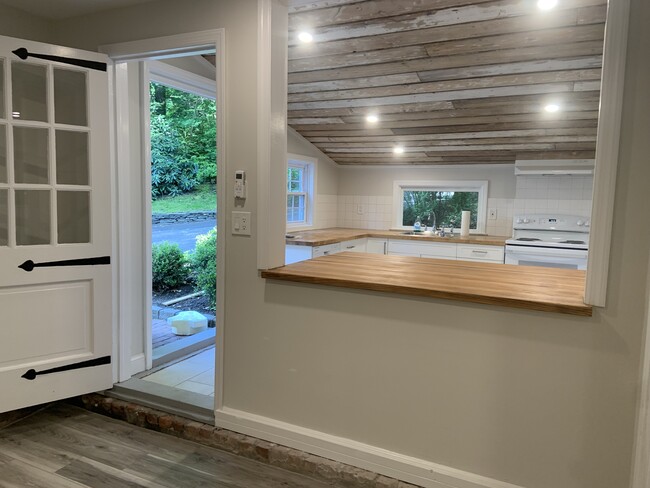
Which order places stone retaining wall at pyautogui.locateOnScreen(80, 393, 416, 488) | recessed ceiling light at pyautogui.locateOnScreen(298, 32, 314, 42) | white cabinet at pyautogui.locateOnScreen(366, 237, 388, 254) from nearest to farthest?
stone retaining wall at pyautogui.locateOnScreen(80, 393, 416, 488) < recessed ceiling light at pyautogui.locateOnScreen(298, 32, 314, 42) < white cabinet at pyautogui.locateOnScreen(366, 237, 388, 254)

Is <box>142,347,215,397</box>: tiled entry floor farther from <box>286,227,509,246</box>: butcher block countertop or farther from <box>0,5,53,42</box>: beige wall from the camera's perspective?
<box>0,5,53,42</box>: beige wall

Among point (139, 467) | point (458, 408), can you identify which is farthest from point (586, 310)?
point (139, 467)

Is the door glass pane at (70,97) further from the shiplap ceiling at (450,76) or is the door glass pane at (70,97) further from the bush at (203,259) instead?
the bush at (203,259)

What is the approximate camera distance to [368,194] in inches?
222

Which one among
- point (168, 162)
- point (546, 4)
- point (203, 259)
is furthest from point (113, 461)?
point (168, 162)

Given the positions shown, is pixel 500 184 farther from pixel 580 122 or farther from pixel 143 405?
pixel 143 405

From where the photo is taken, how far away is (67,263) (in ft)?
8.11

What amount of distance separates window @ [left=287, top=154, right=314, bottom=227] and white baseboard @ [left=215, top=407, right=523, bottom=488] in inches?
120

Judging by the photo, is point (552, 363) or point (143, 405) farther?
point (143, 405)

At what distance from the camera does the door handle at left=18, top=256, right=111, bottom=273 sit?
2.35m

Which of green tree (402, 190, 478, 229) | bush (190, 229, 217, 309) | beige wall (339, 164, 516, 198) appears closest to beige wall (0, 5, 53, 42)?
bush (190, 229, 217, 309)

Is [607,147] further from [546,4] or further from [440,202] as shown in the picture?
[440,202]

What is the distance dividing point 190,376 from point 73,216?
125 centimetres

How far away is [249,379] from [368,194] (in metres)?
3.68
